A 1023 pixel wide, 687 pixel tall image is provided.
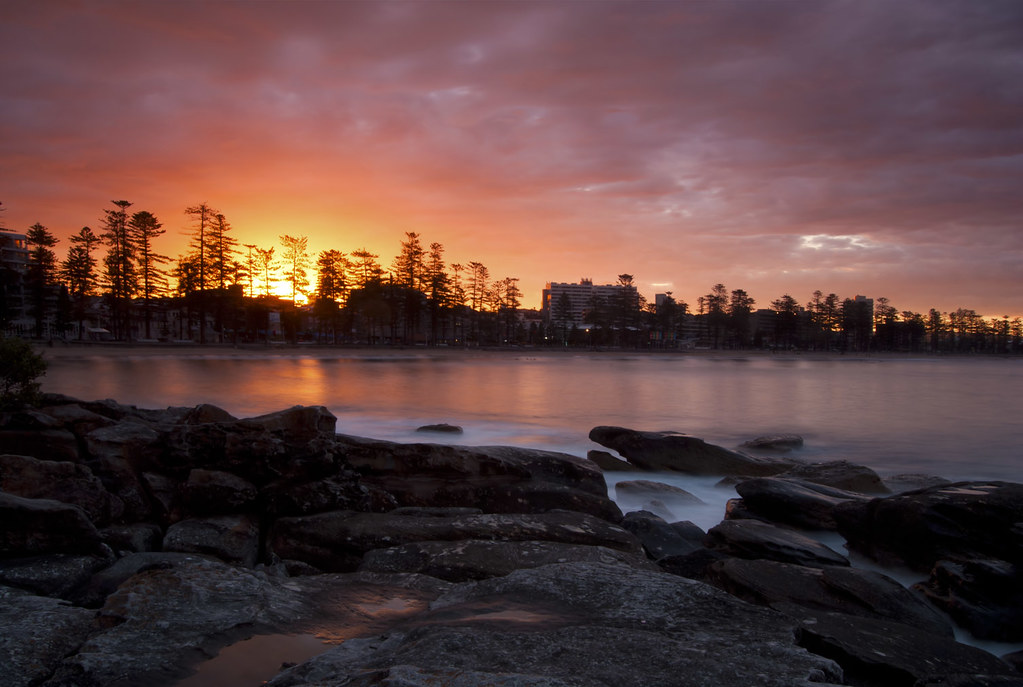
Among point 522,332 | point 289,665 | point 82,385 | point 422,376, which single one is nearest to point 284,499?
point 289,665

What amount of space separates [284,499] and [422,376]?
109 feet

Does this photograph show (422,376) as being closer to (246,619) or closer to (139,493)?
(139,493)

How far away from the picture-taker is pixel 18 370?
8.44 m

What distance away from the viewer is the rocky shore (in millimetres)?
2500

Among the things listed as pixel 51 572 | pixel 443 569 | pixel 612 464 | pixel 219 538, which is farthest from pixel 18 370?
pixel 612 464

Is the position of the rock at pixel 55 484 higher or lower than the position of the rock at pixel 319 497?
higher

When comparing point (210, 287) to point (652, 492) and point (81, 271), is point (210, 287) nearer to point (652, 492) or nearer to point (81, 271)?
point (81, 271)

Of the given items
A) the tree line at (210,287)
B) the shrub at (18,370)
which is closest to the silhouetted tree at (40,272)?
the tree line at (210,287)

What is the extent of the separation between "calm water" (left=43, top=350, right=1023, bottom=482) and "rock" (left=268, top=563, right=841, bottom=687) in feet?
40.2

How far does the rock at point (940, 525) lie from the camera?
18.3ft

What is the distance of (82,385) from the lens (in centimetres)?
2527

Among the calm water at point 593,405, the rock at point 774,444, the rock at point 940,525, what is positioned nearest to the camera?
the rock at point 940,525

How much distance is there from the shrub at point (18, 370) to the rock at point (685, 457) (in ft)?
31.7

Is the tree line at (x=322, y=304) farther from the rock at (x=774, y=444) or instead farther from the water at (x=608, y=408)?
the rock at (x=774, y=444)
